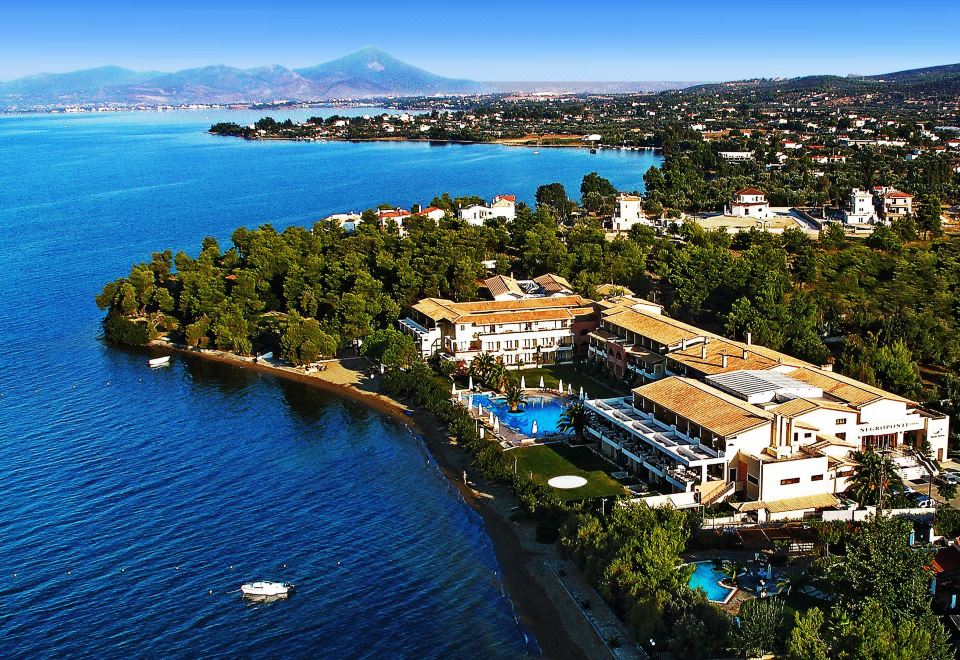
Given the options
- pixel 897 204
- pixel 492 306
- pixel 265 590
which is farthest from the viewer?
pixel 897 204

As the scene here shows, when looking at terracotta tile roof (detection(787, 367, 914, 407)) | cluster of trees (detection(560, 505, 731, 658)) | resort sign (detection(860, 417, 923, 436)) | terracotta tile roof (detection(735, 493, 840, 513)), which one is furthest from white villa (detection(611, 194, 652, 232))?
cluster of trees (detection(560, 505, 731, 658))

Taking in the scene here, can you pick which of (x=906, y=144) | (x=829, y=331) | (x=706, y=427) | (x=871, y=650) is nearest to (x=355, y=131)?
(x=906, y=144)

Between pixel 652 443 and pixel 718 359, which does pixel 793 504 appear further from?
pixel 718 359

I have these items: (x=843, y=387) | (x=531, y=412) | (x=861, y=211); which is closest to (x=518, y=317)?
(x=531, y=412)

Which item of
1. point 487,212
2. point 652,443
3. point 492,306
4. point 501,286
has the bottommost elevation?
point 652,443

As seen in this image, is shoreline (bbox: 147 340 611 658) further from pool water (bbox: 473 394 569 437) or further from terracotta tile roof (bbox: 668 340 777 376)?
terracotta tile roof (bbox: 668 340 777 376)

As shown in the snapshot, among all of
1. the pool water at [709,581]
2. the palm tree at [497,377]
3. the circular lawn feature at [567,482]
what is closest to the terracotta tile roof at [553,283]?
the palm tree at [497,377]
